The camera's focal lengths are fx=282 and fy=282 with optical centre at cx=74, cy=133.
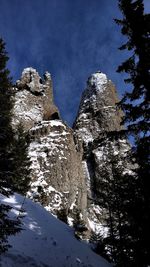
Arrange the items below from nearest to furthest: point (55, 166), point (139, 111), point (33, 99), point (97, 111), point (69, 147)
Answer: point (139, 111) < point (55, 166) < point (69, 147) < point (33, 99) < point (97, 111)

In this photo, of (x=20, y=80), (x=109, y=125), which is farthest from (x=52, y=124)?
(x=20, y=80)

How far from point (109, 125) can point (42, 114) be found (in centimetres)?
1851

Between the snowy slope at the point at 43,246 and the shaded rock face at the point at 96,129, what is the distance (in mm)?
31912

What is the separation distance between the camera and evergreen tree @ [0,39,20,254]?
12.2m

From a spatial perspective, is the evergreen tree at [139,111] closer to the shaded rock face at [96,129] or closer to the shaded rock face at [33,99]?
the shaded rock face at [96,129]

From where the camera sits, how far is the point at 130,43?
532 inches

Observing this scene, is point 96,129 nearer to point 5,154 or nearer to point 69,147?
point 69,147

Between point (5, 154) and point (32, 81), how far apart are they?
70.8m

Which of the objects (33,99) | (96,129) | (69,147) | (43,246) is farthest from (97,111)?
(43,246)

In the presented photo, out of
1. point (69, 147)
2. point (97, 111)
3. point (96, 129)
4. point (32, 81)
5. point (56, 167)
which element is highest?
point (32, 81)

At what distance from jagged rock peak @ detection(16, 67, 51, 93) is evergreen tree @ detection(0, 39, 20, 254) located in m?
65.7

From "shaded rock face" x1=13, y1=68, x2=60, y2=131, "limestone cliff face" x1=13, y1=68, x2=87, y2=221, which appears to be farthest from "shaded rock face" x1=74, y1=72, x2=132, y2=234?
"shaded rock face" x1=13, y1=68, x2=60, y2=131

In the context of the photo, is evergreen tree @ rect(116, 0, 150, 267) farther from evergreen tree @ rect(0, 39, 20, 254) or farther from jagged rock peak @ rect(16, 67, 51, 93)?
jagged rock peak @ rect(16, 67, 51, 93)

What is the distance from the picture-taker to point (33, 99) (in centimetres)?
7775
